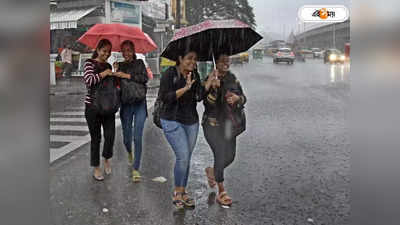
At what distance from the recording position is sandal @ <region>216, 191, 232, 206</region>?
13.3 ft

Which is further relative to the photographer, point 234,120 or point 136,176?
point 136,176

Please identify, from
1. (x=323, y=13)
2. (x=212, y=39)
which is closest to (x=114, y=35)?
(x=212, y=39)

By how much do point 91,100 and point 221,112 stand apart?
4.90 feet

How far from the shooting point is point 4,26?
1.81m

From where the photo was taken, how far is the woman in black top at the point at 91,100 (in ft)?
15.3

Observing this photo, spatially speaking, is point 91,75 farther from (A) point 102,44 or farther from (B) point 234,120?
(B) point 234,120

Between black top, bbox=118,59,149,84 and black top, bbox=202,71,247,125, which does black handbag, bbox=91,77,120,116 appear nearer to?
black top, bbox=118,59,149,84

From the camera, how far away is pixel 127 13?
13.0m

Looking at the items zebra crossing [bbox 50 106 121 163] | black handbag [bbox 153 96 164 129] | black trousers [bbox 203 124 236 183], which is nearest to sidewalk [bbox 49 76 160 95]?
zebra crossing [bbox 50 106 121 163]

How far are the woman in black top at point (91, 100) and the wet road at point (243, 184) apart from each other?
34 cm

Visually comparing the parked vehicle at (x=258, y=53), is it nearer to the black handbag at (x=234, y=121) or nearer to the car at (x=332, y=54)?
the black handbag at (x=234, y=121)

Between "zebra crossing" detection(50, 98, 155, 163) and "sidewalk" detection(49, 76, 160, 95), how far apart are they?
149 inches

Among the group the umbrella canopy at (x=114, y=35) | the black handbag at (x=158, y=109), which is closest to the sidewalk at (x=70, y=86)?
the umbrella canopy at (x=114, y=35)

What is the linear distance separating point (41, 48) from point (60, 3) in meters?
16.6
